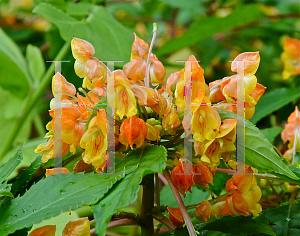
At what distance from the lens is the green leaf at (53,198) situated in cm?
22

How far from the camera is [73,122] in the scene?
0.26 meters

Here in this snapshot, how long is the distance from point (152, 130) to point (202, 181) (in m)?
0.07

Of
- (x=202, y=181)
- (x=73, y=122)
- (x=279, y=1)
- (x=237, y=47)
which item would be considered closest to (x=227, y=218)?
(x=202, y=181)

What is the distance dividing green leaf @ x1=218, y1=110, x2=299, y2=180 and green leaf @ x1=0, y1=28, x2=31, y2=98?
603 millimetres

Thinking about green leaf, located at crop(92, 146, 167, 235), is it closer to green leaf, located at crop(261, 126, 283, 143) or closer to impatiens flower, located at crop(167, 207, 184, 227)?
impatiens flower, located at crop(167, 207, 184, 227)

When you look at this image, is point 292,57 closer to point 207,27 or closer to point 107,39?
point 207,27

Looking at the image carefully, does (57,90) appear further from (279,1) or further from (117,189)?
(279,1)

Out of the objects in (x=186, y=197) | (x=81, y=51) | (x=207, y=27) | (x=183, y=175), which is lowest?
(x=186, y=197)

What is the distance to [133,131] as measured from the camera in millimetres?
245

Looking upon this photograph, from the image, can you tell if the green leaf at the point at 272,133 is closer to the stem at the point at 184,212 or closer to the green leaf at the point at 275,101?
the green leaf at the point at 275,101

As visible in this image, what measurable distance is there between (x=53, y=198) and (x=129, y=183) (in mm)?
61

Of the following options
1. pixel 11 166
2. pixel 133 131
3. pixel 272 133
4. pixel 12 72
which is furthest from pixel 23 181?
pixel 12 72

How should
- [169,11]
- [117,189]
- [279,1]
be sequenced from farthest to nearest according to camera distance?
[169,11] → [279,1] → [117,189]

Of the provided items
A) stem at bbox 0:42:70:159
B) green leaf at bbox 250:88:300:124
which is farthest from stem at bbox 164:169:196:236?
stem at bbox 0:42:70:159
